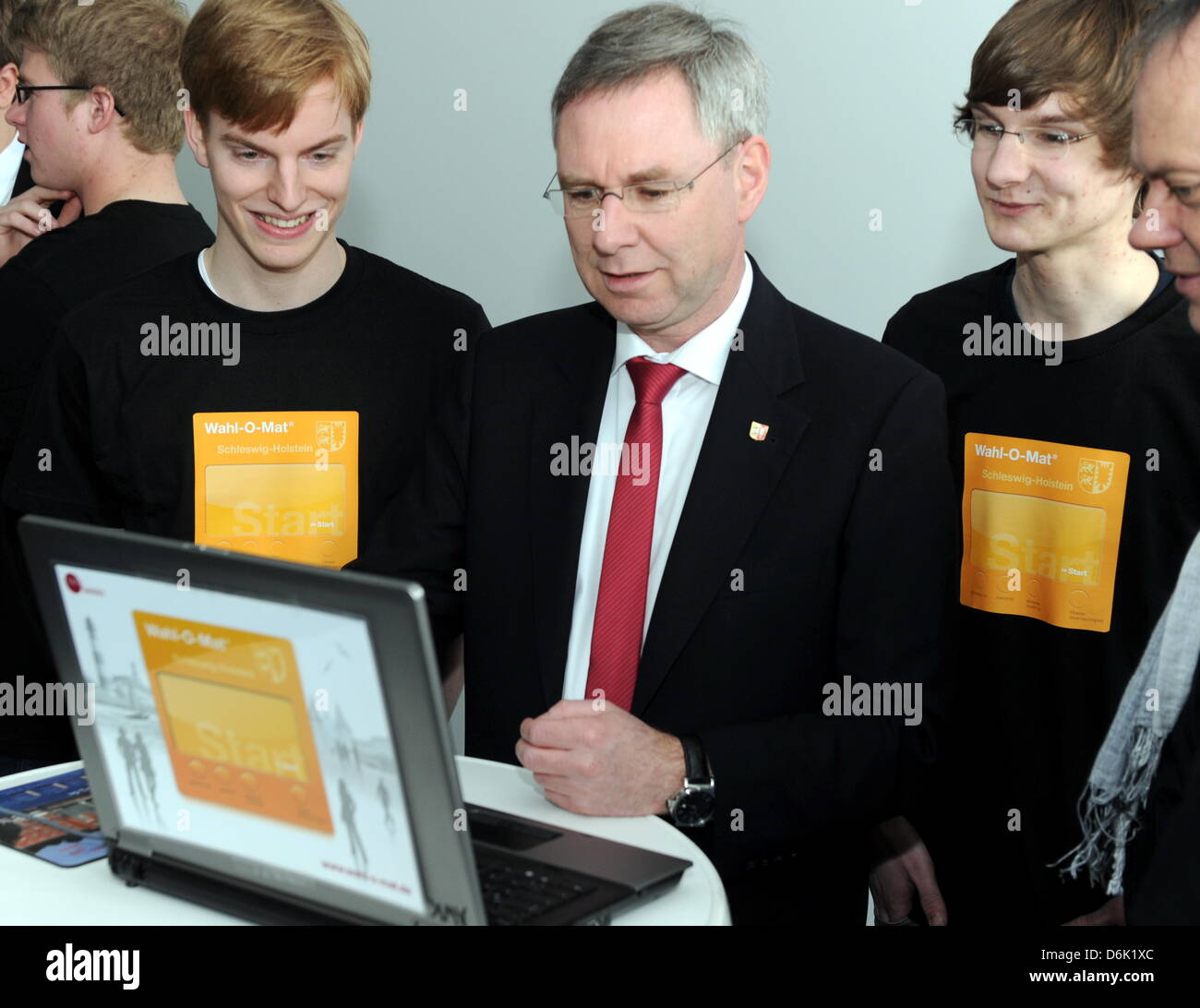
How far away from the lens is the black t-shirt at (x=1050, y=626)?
214 cm

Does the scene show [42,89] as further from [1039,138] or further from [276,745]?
[276,745]

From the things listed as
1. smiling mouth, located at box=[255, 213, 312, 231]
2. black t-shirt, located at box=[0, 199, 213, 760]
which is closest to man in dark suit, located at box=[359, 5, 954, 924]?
smiling mouth, located at box=[255, 213, 312, 231]

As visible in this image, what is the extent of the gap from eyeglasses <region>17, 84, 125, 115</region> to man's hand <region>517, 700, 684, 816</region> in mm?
1751

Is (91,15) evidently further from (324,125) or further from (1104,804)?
(1104,804)

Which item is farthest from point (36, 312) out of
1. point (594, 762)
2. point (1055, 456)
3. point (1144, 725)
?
point (1144, 725)

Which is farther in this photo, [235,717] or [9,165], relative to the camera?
[9,165]

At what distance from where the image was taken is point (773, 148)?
313 cm

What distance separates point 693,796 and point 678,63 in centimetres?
96

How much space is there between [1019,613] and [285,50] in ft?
4.73

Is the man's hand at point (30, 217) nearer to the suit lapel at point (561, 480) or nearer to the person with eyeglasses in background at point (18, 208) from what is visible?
the person with eyeglasses in background at point (18, 208)

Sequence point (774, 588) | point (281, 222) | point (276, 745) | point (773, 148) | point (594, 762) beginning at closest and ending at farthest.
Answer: point (276, 745) → point (594, 762) → point (774, 588) → point (281, 222) → point (773, 148)

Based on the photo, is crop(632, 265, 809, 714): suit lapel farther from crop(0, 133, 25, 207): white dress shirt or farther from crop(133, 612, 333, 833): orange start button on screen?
crop(0, 133, 25, 207): white dress shirt

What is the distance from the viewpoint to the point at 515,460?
2098 millimetres
